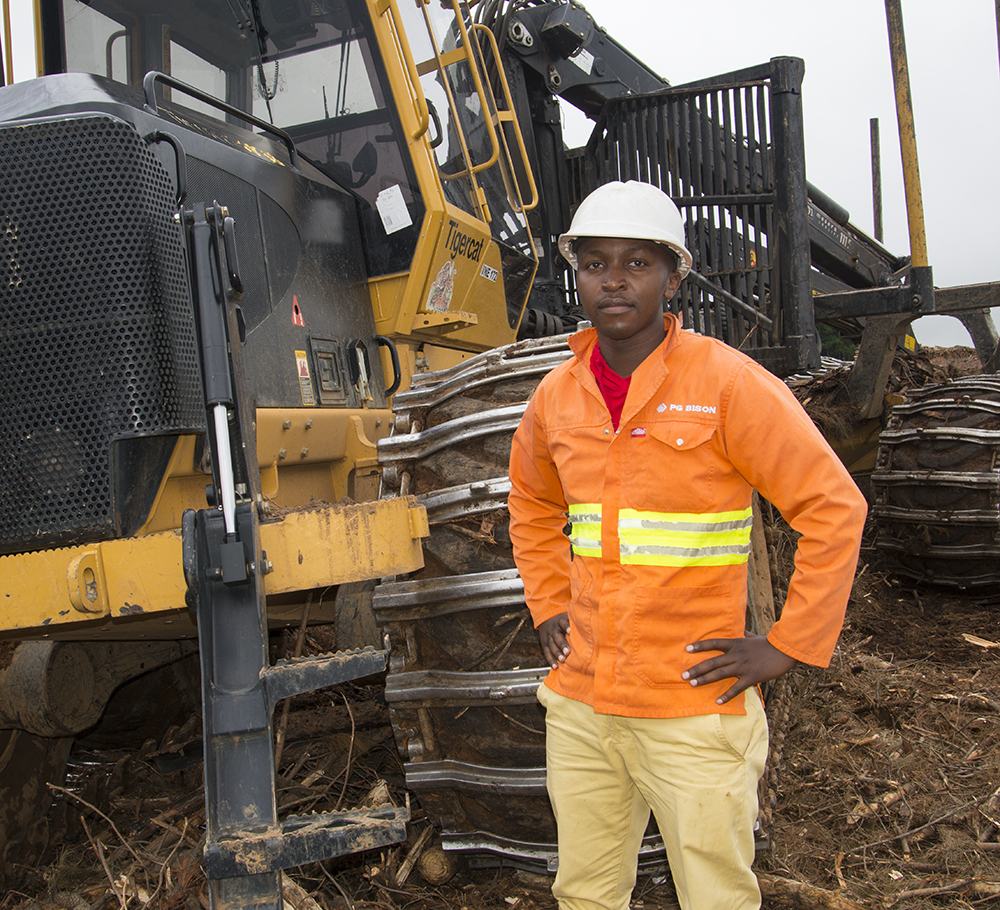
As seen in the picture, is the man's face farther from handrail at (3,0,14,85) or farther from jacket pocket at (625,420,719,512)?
handrail at (3,0,14,85)

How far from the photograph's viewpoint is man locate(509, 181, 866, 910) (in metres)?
1.83

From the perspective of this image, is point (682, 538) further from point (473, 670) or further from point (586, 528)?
point (473, 670)

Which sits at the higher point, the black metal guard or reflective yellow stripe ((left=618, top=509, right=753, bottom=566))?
the black metal guard

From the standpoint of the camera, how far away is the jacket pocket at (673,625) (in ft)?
6.22

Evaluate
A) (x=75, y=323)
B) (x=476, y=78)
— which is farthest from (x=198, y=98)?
(x=476, y=78)

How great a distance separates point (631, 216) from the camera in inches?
78.0

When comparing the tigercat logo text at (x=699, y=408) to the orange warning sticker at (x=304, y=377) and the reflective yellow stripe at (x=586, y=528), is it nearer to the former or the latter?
the reflective yellow stripe at (x=586, y=528)

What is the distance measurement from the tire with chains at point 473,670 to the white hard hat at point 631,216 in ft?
2.55

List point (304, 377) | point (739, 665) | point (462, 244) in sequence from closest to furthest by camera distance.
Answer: point (739, 665)
point (304, 377)
point (462, 244)

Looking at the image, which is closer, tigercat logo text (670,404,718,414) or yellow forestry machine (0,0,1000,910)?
tigercat logo text (670,404,718,414)

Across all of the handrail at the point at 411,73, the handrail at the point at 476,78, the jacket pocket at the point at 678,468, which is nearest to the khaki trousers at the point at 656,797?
the jacket pocket at the point at 678,468

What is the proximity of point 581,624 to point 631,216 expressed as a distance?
2.82ft

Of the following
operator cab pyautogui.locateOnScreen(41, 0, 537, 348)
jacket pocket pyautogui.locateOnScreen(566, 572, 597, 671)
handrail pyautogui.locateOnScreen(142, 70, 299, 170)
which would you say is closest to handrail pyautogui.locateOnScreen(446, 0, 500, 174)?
operator cab pyautogui.locateOnScreen(41, 0, 537, 348)

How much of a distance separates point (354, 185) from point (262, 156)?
539 mm
